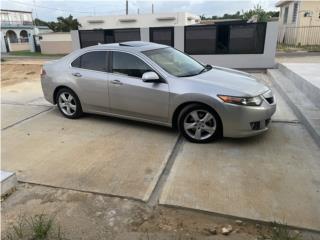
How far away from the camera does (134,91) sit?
5.13m

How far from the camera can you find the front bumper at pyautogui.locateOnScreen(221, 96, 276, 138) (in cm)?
440

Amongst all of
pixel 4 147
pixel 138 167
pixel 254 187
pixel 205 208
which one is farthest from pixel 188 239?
pixel 4 147

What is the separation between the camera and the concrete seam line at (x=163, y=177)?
333cm

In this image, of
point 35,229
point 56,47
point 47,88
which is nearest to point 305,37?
point 47,88

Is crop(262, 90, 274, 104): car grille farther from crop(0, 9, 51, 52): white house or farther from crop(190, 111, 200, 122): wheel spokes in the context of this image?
crop(0, 9, 51, 52): white house

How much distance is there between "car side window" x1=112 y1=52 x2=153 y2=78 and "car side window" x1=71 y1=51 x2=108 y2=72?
0.23 meters

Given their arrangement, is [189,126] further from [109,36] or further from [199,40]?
[109,36]

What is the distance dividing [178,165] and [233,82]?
167cm

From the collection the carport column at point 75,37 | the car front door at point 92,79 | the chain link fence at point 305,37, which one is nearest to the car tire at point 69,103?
the car front door at point 92,79

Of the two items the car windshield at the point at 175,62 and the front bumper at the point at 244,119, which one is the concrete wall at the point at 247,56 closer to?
the car windshield at the point at 175,62

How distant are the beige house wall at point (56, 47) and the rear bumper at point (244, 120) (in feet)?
109

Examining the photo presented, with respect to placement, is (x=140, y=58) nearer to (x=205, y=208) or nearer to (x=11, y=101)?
(x=205, y=208)

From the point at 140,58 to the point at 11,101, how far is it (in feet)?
15.2

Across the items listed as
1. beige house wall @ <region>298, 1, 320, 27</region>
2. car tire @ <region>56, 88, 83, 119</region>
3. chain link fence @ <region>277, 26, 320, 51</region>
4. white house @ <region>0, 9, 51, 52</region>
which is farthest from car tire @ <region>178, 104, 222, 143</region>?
white house @ <region>0, 9, 51, 52</region>
